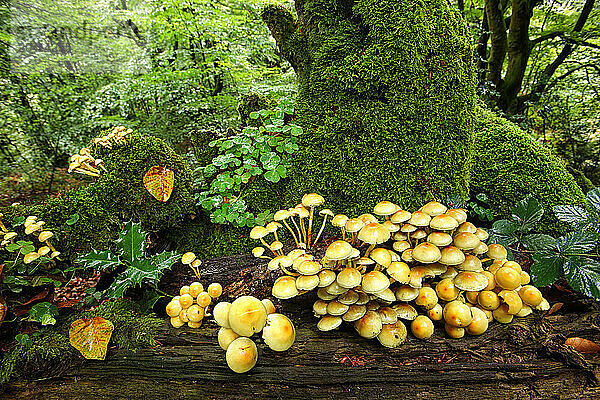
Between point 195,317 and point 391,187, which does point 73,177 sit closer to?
point 195,317

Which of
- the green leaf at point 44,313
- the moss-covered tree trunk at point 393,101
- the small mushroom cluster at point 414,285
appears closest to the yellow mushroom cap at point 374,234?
the small mushroom cluster at point 414,285


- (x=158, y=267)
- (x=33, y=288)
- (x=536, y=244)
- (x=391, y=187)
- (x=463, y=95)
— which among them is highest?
(x=463, y=95)

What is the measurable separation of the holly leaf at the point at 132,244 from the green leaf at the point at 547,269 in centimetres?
297

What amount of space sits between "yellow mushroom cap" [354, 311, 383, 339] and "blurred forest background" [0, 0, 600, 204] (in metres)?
5.02

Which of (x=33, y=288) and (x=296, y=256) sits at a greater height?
(x=296, y=256)

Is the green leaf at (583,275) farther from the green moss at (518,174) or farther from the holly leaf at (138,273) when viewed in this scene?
the holly leaf at (138,273)

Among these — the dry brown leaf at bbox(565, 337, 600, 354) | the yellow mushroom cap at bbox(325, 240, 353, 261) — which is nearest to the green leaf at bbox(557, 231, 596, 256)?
A: the dry brown leaf at bbox(565, 337, 600, 354)

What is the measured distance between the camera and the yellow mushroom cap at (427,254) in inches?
70.9

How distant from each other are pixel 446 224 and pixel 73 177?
7.92m

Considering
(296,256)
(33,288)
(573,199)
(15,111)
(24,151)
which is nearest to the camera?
(296,256)

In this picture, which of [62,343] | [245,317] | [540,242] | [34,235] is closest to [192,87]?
[34,235]

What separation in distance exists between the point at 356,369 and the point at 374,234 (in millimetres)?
858

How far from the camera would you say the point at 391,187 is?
259 centimetres

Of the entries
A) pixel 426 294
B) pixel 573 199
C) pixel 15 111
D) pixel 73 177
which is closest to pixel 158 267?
pixel 426 294
